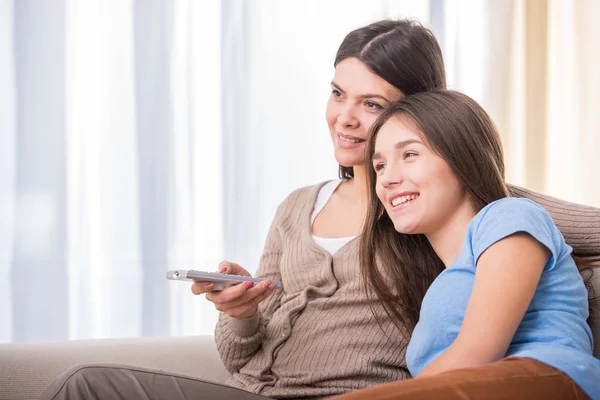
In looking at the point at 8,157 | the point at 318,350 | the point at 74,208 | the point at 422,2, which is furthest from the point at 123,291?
the point at 422,2

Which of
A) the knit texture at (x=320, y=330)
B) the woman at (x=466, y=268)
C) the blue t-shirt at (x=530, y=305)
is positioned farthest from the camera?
the knit texture at (x=320, y=330)

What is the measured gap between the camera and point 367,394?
92 centimetres

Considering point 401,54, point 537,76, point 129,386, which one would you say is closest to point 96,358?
point 129,386

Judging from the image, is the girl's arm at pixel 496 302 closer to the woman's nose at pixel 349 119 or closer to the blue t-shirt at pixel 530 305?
the blue t-shirt at pixel 530 305

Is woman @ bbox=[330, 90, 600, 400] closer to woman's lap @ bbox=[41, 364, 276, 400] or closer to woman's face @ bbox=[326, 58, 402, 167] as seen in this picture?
woman's face @ bbox=[326, 58, 402, 167]

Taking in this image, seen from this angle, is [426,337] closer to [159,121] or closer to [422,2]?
[159,121]

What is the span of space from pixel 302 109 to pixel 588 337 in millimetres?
1753

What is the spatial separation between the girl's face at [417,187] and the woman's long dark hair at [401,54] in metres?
0.19

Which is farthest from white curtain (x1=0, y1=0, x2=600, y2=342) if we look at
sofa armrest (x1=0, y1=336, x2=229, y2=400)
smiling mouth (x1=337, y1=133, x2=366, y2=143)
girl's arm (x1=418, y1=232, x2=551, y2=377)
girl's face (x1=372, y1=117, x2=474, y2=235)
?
girl's arm (x1=418, y1=232, x2=551, y2=377)

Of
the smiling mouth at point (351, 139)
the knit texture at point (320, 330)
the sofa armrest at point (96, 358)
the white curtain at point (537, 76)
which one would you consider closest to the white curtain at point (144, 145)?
the white curtain at point (537, 76)

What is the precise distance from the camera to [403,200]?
1353 millimetres

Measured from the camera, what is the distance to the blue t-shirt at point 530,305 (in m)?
1.13

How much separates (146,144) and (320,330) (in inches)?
51.8

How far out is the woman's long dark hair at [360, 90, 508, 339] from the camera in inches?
52.6
